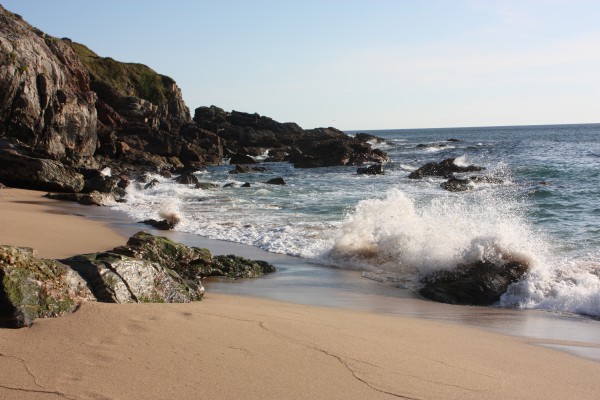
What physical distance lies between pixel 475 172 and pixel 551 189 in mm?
10159

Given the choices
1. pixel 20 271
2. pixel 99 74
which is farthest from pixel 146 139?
pixel 20 271

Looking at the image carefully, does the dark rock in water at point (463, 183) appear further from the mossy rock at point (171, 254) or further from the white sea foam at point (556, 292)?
the mossy rock at point (171, 254)

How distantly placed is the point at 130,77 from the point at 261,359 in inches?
2361

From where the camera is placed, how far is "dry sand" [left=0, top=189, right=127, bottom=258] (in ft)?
30.1

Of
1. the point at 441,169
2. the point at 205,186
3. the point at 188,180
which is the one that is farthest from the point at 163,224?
the point at 441,169

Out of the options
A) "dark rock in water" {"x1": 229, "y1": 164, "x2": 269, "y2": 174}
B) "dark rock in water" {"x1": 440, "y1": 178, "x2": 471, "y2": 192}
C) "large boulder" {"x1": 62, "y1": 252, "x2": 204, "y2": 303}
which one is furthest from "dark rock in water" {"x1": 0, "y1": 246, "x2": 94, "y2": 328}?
"dark rock in water" {"x1": 229, "y1": 164, "x2": 269, "y2": 174}

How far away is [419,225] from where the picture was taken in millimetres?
11242

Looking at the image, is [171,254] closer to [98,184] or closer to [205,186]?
[98,184]

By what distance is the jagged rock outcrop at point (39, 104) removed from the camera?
25.2 metres

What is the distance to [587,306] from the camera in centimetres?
739

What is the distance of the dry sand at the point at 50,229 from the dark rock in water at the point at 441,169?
20.0 m

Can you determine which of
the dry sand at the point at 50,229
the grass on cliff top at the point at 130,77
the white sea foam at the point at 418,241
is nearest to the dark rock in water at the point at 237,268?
the white sea foam at the point at 418,241

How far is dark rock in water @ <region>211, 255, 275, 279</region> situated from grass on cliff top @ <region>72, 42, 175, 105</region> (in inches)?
1987

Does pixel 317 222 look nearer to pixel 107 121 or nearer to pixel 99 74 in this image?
pixel 107 121
